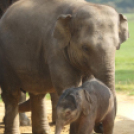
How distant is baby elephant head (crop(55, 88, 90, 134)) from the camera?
175 inches

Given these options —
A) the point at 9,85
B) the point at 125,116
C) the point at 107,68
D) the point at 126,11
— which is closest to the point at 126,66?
the point at 125,116

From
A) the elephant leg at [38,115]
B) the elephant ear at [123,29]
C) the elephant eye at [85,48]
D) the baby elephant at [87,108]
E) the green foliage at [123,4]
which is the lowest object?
the elephant leg at [38,115]

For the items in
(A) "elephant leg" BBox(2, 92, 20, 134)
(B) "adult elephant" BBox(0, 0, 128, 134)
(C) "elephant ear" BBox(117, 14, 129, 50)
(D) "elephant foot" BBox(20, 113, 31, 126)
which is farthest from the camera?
(D) "elephant foot" BBox(20, 113, 31, 126)

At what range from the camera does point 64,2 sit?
5828 millimetres

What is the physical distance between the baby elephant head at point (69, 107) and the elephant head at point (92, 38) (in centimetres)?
61

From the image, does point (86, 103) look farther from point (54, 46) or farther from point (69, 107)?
point (54, 46)

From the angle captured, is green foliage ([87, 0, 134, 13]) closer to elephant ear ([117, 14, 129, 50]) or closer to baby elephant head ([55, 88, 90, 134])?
elephant ear ([117, 14, 129, 50])

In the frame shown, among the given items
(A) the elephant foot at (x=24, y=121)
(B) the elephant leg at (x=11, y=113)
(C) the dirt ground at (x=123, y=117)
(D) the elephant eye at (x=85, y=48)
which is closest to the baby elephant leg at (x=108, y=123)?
(D) the elephant eye at (x=85, y=48)

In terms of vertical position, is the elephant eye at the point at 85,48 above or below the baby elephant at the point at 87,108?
above

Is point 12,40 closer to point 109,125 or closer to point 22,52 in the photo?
point 22,52

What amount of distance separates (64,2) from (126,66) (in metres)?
10.3

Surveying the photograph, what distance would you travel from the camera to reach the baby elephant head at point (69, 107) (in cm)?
445

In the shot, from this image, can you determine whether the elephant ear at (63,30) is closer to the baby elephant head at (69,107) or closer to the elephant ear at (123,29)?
the elephant ear at (123,29)

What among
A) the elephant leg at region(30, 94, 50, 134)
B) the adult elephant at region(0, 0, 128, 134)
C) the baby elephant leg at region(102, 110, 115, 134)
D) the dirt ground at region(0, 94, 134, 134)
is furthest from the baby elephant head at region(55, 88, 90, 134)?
the dirt ground at region(0, 94, 134, 134)
